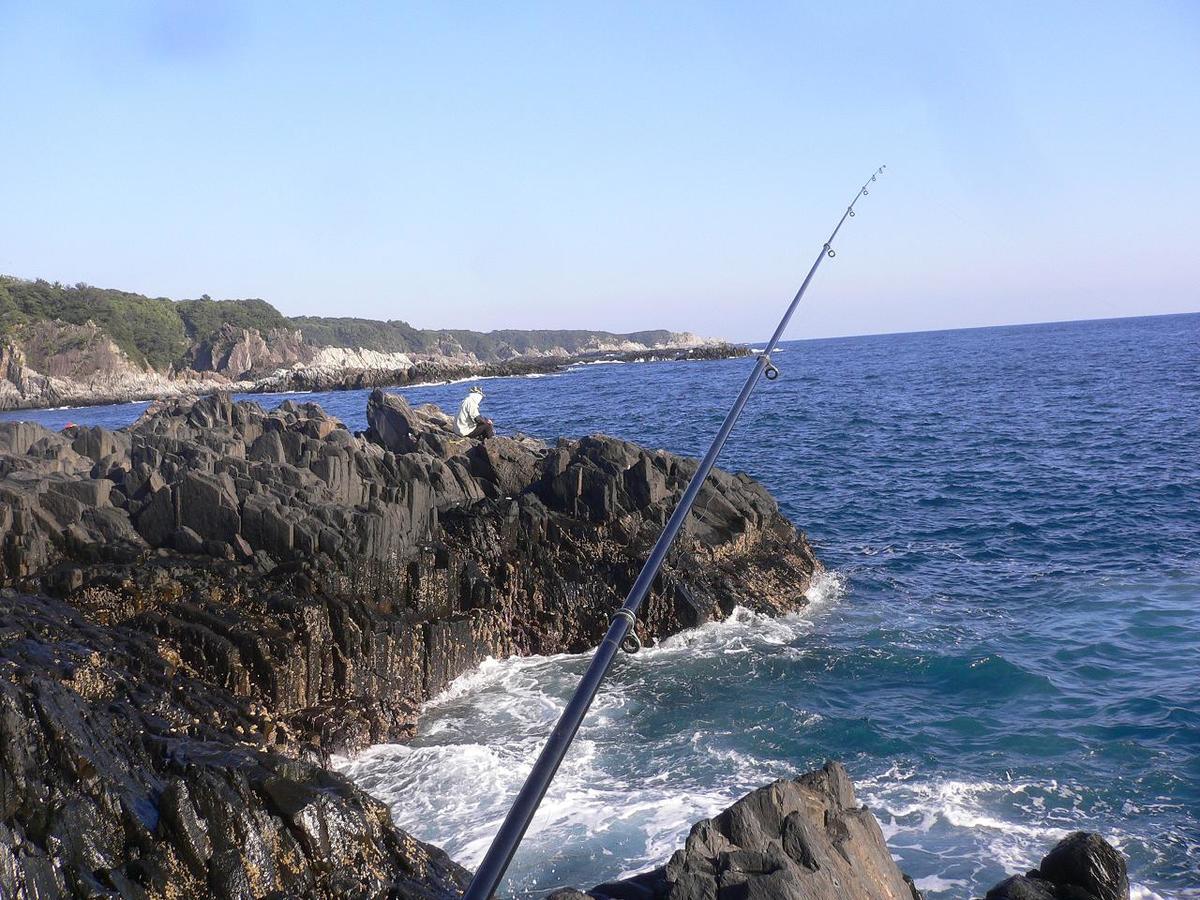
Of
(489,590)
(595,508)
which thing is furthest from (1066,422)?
(489,590)

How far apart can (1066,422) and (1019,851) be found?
28769mm

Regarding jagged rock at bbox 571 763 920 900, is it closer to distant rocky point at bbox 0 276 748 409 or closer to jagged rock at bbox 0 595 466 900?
jagged rock at bbox 0 595 466 900

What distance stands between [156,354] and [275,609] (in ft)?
279

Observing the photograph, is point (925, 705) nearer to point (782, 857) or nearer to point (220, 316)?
point (782, 857)

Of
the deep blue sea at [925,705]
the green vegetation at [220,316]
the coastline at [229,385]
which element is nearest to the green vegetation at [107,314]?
the green vegetation at [220,316]

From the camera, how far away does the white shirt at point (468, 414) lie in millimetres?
21484

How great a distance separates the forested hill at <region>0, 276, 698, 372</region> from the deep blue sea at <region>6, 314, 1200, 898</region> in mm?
76450

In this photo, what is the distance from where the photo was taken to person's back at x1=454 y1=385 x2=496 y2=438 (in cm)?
2150

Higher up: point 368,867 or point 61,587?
point 61,587

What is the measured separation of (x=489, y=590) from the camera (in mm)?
13102

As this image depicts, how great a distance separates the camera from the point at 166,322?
92625 mm

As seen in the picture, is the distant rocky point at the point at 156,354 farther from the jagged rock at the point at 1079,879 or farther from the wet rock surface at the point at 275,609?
the jagged rock at the point at 1079,879

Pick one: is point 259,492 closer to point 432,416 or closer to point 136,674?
point 136,674

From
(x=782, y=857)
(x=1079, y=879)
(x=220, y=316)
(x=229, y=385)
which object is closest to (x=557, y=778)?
(x=782, y=857)
